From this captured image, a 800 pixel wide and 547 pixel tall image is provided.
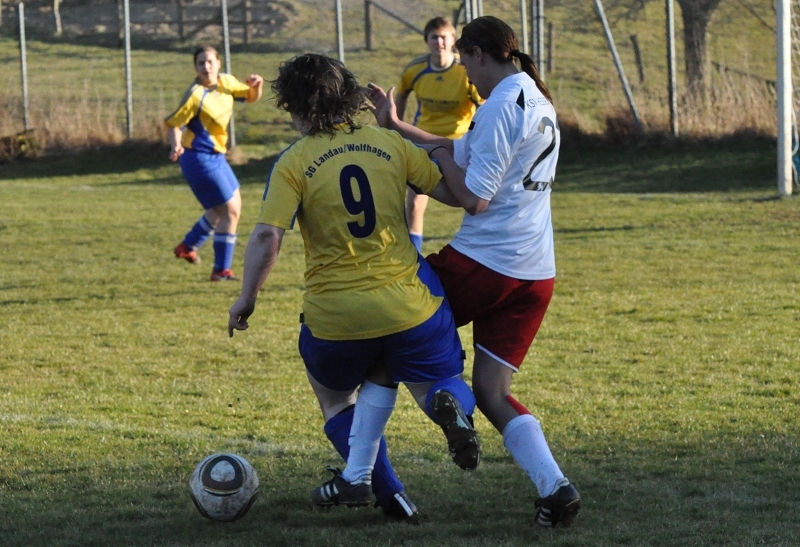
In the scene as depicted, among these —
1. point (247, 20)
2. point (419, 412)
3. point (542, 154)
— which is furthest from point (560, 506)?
point (247, 20)

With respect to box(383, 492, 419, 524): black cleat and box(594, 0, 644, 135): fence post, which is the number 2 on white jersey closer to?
box(383, 492, 419, 524): black cleat

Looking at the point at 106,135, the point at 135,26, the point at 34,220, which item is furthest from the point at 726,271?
the point at 135,26

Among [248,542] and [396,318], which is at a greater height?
[396,318]

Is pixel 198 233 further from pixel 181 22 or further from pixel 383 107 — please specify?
pixel 181 22

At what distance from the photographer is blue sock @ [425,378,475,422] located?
3814 millimetres

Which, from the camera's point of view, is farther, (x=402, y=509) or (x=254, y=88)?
(x=254, y=88)

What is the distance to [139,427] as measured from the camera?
222 inches

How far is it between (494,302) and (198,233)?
7029 mm

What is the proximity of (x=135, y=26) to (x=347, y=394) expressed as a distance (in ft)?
97.1

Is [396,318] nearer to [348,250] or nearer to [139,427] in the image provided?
[348,250]

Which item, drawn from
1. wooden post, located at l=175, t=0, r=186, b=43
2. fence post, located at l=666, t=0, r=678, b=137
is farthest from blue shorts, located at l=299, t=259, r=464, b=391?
wooden post, located at l=175, t=0, r=186, b=43

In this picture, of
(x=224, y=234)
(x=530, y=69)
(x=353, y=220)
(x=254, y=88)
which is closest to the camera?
(x=353, y=220)

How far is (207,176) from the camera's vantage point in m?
10.3

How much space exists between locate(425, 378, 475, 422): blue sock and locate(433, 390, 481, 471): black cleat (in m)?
0.06
